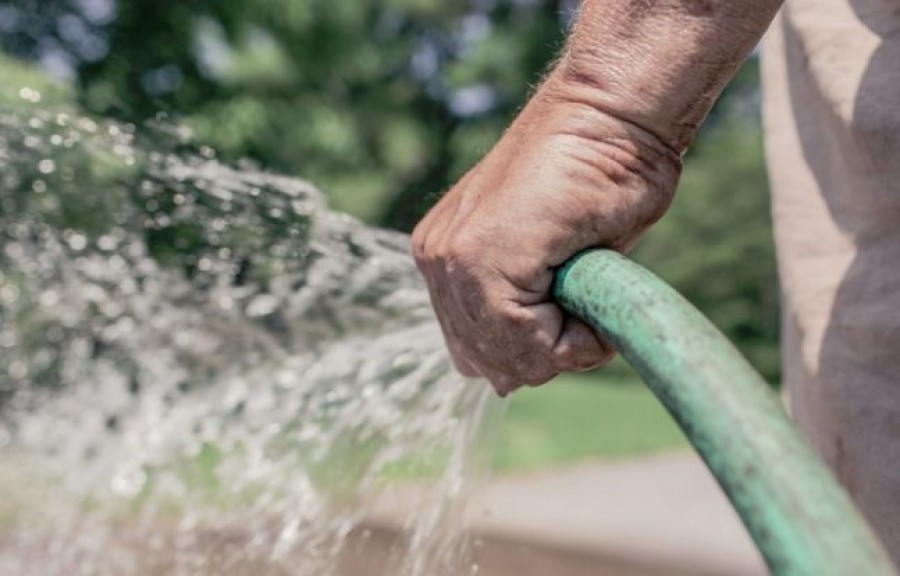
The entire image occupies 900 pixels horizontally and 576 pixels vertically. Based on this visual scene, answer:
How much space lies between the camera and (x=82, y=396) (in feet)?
17.5

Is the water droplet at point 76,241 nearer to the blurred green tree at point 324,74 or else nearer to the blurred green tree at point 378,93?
the blurred green tree at point 324,74

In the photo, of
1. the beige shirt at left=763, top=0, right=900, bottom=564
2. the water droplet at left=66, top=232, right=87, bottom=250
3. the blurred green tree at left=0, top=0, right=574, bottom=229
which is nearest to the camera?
the beige shirt at left=763, top=0, right=900, bottom=564

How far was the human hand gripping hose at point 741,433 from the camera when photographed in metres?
1.07

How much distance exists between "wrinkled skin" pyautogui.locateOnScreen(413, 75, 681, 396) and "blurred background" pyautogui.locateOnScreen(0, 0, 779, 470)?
223 inches

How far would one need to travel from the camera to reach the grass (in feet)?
41.1

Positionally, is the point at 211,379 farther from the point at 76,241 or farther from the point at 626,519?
the point at 626,519

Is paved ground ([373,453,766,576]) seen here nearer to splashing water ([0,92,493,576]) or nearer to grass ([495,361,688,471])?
grass ([495,361,688,471])

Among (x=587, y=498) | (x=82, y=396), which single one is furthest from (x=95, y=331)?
(x=587, y=498)

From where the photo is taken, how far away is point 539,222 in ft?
5.11

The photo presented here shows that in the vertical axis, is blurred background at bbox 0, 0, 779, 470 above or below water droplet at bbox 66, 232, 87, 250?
below

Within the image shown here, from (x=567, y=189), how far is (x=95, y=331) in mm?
4090

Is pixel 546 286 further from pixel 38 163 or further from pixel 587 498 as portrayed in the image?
pixel 587 498

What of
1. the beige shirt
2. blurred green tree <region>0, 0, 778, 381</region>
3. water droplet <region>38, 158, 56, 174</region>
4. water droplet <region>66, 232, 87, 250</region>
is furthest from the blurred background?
the beige shirt

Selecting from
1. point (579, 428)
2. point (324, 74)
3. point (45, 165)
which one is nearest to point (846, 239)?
point (45, 165)
